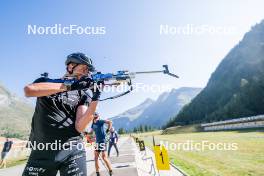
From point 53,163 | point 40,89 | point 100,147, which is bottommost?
point 100,147

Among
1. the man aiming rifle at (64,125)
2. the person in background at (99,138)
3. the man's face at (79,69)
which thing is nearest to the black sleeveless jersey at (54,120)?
the man aiming rifle at (64,125)

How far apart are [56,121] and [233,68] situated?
154 metres

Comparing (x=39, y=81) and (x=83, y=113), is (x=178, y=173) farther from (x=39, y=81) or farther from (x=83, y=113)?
(x=39, y=81)

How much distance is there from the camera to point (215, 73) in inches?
6688

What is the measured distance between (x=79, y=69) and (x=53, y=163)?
109 cm

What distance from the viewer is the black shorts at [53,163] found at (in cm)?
368

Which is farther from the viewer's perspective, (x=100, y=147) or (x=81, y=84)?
(x=100, y=147)

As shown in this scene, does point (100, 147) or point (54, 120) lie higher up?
point (54, 120)

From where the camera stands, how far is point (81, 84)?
3.59 m

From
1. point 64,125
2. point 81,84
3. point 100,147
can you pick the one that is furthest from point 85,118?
point 100,147

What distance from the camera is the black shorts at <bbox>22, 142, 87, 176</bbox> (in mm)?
3682

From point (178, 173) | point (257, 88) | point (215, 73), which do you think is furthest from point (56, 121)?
point (215, 73)

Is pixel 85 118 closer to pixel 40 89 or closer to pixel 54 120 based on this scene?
pixel 54 120

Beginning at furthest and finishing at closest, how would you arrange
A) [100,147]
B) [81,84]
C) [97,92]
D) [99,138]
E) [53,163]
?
[99,138] → [100,147] → [97,92] → [53,163] → [81,84]
